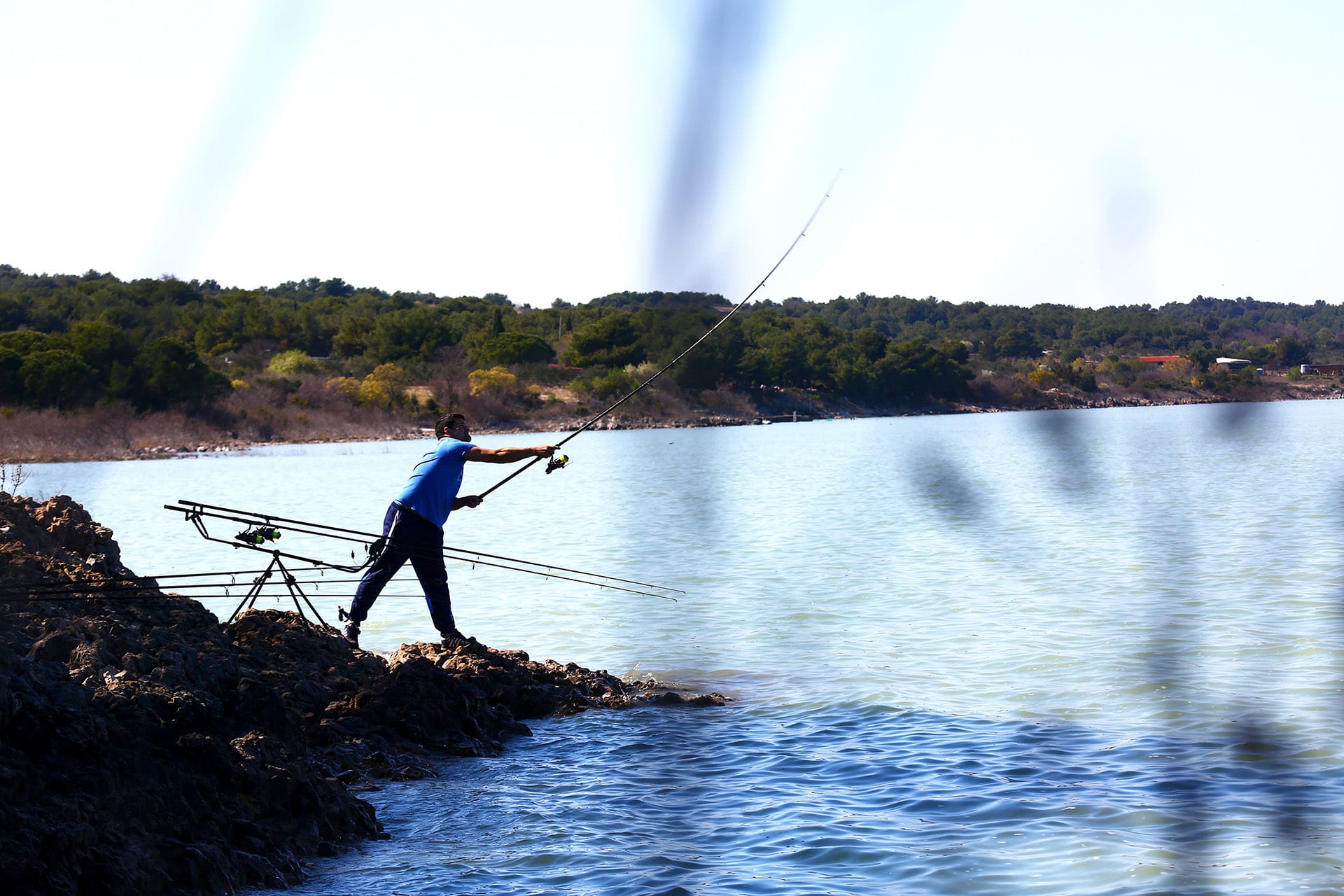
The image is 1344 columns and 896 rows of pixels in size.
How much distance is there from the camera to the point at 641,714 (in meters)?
11.1

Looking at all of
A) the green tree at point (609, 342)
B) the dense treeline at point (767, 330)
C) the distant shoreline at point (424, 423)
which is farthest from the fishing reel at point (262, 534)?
the green tree at point (609, 342)

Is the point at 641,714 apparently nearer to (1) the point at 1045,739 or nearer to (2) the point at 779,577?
(1) the point at 1045,739

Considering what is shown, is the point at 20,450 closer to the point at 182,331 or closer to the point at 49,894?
the point at 49,894

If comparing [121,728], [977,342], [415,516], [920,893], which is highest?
[977,342]

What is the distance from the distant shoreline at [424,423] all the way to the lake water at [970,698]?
0.13 m

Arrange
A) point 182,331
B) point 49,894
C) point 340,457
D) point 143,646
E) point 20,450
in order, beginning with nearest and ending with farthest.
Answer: point 182,331, point 49,894, point 143,646, point 20,450, point 340,457

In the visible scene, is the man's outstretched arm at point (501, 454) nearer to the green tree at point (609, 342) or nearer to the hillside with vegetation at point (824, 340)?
the hillside with vegetation at point (824, 340)

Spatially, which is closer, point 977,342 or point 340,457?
point 977,342

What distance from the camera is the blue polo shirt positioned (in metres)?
10.9

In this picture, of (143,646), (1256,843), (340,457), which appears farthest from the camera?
(340,457)

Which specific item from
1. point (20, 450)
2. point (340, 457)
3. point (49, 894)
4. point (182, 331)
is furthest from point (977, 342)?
point (340, 457)

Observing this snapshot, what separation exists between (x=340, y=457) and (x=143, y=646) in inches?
2341

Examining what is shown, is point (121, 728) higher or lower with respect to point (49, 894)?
higher

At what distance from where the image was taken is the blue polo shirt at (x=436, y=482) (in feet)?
35.8
